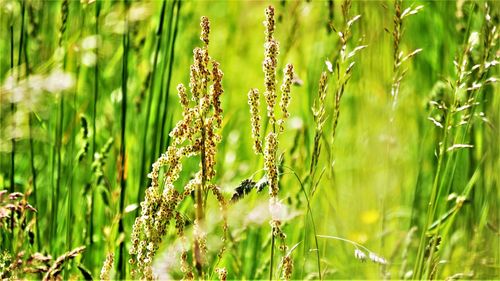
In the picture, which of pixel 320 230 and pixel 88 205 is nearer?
pixel 88 205

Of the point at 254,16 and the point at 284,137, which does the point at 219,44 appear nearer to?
the point at 254,16

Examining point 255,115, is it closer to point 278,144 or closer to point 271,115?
point 271,115

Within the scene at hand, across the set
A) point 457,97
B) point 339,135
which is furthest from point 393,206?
point 457,97

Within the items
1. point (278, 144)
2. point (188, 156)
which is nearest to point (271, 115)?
point (188, 156)

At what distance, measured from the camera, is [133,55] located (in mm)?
2969

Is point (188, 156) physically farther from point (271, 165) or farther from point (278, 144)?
point (278, 144)

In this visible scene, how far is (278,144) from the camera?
2.07 m

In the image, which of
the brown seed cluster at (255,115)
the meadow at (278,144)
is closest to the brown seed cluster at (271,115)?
the brown seed cluster at (255,115)

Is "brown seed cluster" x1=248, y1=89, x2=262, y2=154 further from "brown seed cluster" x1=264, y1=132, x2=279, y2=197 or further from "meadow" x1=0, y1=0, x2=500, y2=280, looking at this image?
"meadow" x1=0, y1=0, x2=500, y2=280

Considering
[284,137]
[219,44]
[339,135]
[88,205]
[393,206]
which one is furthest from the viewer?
[219,44]

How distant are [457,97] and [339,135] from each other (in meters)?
1.06

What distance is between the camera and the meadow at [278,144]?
85.9 inches

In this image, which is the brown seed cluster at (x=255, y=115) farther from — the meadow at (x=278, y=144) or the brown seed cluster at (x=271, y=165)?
the meadow at (x=278, y=144)

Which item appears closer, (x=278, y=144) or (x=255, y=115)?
(x=255, y=115)
